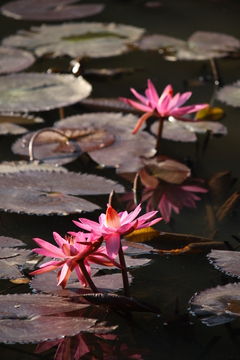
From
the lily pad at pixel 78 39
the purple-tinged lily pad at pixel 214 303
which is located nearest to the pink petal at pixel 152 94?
the purple-tinged lily pad at pixel 214 303

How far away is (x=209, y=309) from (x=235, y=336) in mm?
68

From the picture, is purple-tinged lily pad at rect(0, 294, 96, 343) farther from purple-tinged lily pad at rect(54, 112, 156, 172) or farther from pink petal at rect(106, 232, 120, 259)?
purple-tinged lily pad at rect(54, 112, 156, 172)

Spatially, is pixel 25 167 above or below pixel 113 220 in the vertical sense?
below

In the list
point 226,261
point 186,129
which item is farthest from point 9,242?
point 186,129

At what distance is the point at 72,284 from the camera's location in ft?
3.41

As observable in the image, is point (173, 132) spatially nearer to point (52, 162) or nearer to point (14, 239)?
point (52, 162)

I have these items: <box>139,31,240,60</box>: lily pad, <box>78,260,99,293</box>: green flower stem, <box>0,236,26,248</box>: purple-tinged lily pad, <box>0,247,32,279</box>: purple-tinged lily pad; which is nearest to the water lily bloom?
<box>78,260,99,293</box>: green flower stem

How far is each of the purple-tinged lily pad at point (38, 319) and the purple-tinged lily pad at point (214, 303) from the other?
0.65 ft

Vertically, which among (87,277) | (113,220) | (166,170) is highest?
(113,220)

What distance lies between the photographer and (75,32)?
3.00 metres

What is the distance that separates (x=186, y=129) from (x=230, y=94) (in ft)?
1.08

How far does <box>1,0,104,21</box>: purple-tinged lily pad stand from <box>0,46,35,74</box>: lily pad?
0.69 meters

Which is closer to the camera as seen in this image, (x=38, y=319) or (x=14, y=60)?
(x=38, y=319)

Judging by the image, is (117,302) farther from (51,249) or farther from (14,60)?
(14,60)
